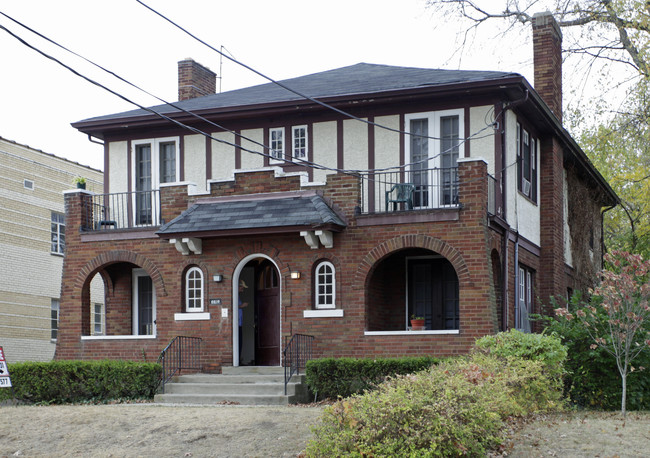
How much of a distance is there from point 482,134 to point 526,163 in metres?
2.52

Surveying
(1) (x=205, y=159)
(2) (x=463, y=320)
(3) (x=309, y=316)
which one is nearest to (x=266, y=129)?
(1) (x=205, y=159)

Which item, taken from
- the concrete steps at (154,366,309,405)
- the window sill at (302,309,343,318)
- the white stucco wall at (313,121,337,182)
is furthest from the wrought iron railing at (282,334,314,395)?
the white stucco wall at (313,121,337,182)

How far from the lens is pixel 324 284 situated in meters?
17.8

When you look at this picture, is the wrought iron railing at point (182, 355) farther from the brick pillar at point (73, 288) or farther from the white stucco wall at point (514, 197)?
the white stucco wall at point (514, 197)

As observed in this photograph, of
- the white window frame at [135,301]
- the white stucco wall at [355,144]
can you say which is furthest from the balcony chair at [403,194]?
the white window frame at [135,301]

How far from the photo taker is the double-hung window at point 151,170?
20.6 meters

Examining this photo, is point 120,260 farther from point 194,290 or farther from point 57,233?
point 57,233

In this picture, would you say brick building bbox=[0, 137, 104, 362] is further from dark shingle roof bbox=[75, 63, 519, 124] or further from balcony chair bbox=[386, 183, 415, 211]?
balcony chair bbox=[386, 183, 415, 211]

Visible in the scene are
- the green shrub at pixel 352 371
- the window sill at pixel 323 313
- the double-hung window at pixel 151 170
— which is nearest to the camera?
the green shrub at pixel 352 371

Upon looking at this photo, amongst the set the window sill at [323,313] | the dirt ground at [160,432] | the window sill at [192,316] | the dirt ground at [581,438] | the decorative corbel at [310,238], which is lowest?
the dirt ground at [160,432]

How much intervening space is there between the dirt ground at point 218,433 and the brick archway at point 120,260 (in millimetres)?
4768

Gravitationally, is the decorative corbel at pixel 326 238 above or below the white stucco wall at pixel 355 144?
below

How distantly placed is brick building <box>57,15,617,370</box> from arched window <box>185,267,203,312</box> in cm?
3

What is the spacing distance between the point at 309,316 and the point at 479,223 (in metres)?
A: 3.79
